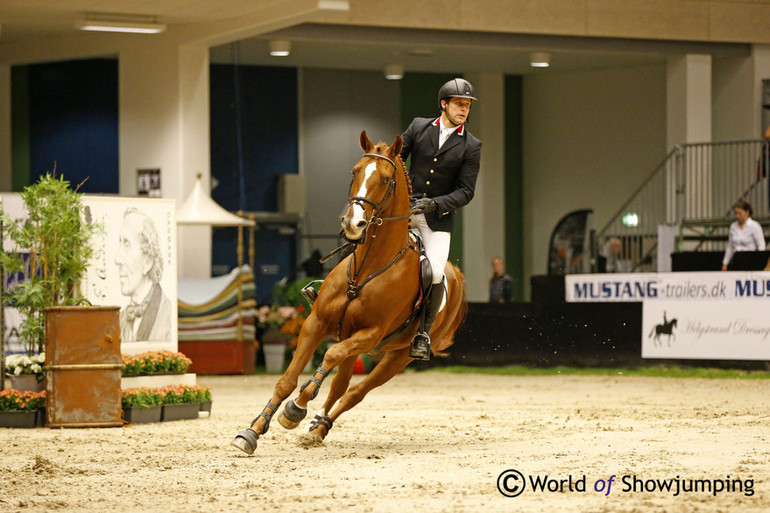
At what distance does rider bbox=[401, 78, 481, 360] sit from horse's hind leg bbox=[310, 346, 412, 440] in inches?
19.0

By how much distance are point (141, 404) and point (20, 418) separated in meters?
1.23

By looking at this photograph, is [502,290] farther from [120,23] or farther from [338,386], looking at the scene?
[338,386]

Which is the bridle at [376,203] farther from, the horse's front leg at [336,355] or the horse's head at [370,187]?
the horse's front leg at [336,355]

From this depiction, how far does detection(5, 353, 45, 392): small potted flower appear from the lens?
39.7ft

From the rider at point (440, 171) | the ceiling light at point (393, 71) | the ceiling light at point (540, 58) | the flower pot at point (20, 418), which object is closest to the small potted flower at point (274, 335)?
the ceiling light at point (393, 71)

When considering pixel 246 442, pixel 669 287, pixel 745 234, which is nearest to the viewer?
pixel 246 442

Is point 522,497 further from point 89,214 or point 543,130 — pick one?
point 543,130

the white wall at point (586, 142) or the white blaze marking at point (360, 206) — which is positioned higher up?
the white wall at point (586, 142)

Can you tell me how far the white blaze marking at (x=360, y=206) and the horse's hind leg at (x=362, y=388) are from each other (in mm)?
1942

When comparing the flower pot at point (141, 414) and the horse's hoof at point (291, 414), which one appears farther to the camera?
the flower pot at point (141, 414)

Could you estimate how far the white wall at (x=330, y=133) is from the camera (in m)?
26.8

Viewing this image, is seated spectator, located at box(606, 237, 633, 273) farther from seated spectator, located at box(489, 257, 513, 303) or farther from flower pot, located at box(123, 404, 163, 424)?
flower pot, located at box(123, 404, 163, 424)

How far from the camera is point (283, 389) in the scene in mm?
8664

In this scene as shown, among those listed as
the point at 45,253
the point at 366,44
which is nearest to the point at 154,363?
the point at 45,253
